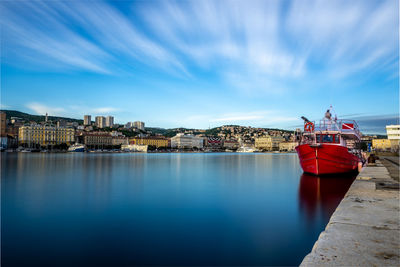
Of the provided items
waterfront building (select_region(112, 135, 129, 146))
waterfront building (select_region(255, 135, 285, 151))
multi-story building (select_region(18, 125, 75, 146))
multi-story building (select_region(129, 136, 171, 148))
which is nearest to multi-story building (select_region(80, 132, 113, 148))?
waterfront building (select_region(112, 135, 129, 146))

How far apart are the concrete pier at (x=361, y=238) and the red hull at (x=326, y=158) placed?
13401 millimetres

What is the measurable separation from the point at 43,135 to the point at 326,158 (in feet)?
481

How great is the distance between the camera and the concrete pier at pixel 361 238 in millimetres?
3350

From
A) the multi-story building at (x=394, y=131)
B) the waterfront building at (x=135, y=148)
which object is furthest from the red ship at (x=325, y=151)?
the waterfront building at (x=135, y=148)

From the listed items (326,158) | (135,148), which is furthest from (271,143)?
(326,158)

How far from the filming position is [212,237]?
7.03 m

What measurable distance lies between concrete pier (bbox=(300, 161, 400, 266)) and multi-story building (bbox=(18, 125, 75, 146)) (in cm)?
15030

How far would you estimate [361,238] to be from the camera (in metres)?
4.12

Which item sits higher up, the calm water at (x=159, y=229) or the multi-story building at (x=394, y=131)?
the multi-story building at (x=394, y=131)

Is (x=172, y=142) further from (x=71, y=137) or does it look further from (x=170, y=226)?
(x=170, y=226)

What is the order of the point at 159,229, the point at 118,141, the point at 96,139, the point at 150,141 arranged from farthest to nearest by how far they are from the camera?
the point at 150,141
the point at 118,141
the point at 96,139
the point at 159,229

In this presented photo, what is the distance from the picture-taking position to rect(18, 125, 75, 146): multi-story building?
132 meters

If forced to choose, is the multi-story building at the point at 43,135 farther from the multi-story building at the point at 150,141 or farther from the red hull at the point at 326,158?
the red hull at the point at 326,158

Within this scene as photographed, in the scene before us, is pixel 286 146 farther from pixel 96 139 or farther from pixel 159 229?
pixel 159 229
